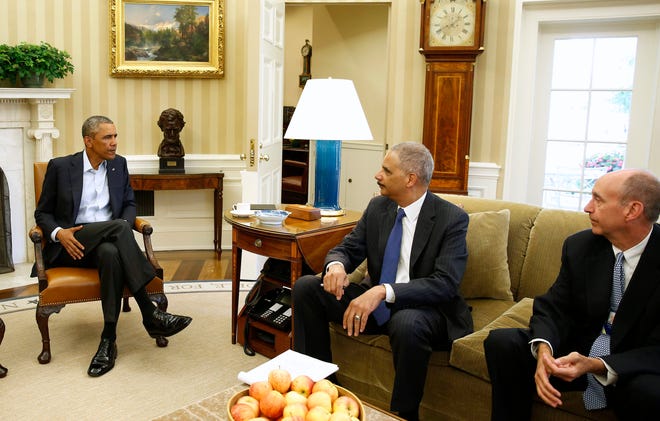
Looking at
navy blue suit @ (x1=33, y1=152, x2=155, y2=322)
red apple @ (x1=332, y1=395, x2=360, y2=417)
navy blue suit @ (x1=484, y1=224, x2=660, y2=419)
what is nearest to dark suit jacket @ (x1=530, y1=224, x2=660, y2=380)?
navy blue suit @ (x1=484, y1=224, x2=660, y2=419)

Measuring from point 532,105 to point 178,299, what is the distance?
293cm

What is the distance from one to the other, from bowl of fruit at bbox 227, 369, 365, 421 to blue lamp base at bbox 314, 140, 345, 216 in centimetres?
174

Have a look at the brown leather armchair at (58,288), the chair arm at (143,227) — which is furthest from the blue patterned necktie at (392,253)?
the chair arm at (143,227)

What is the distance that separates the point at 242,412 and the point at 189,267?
3.55 meters

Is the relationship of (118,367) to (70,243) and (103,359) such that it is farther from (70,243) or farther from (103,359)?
(70,243)

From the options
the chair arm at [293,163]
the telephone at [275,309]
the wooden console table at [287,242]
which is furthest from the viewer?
the chair arm at [293,163]

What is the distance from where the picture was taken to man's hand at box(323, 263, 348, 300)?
2.52 m

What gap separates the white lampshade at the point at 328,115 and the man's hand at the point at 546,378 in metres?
1.59

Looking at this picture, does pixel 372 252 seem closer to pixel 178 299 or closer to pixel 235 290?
pixel 235 290

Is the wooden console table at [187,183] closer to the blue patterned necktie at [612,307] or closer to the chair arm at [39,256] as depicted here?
the chair arm at [39,256]

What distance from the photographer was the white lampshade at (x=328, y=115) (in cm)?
324

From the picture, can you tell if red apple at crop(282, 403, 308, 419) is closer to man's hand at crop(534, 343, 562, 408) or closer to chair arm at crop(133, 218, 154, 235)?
man's hand at crop(534, 343, 562, 408)

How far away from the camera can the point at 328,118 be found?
3.26 m

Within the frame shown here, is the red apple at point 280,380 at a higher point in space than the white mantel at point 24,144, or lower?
lower
